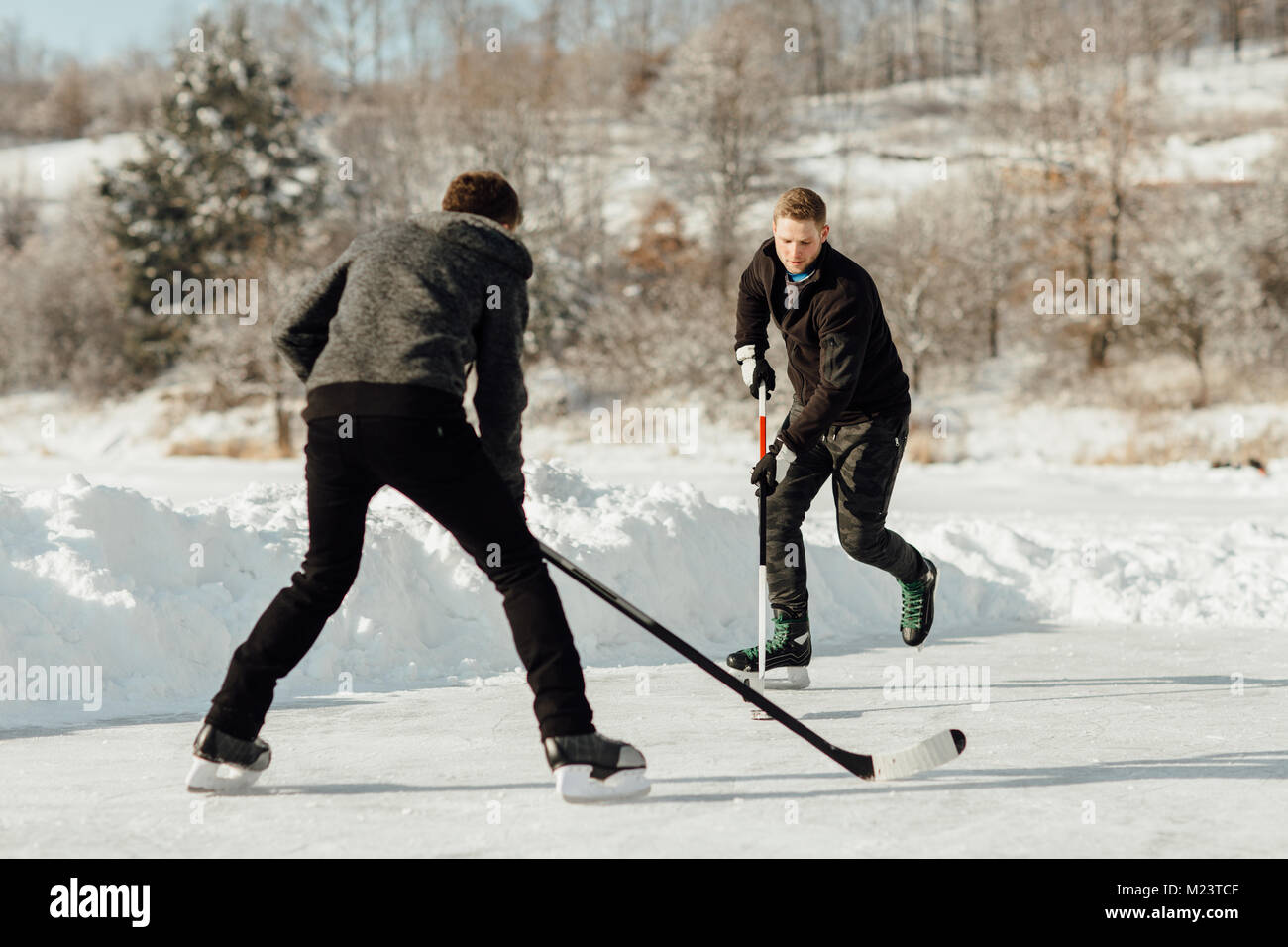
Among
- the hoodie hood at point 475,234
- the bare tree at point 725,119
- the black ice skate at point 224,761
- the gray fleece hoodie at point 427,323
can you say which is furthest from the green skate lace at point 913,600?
the bare tree at point 725,119

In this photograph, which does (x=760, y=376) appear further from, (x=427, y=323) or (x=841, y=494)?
(x=427, y=323)

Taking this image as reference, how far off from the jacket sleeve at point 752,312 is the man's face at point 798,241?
0.30 m

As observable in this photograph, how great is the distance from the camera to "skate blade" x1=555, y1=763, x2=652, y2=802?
11.0ft

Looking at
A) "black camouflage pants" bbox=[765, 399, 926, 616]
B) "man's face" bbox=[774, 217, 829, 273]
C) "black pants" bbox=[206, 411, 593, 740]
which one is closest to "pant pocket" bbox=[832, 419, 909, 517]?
"black camouflage pants" bbox=[765, 399, 926, 616]

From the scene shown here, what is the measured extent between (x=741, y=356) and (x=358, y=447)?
7.66ft

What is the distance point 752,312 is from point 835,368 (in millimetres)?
631

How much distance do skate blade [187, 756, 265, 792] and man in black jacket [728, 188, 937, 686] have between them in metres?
2.30

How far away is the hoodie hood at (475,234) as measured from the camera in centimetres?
335

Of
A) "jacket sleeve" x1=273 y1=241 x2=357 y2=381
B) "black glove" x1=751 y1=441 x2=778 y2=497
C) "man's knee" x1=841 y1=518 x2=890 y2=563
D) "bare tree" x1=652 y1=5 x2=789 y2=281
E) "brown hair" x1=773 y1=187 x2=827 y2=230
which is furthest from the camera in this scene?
"bare tree" x1=652 y1=5 x2=789 y2=281

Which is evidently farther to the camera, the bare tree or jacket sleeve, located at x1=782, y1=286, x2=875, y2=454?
the bare tree

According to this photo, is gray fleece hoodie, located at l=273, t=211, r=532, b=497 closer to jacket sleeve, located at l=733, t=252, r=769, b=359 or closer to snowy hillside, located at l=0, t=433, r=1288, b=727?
jacket sleeve, located at l=733, t=252, r=769, b=359

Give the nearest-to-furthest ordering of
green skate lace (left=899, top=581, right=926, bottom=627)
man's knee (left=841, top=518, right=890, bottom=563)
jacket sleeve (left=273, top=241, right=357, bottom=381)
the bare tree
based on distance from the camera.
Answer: jacket sleeve (left=273, top=241, right=357, bottom=381) < man's knee (left=841, top=518, right=890, bottom=563) < green skate lace (left=899, top=581, right=926, bottom=627) < the bare tree

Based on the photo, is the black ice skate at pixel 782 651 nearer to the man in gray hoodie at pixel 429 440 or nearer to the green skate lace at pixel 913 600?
the green skate lace at pixel 913 600

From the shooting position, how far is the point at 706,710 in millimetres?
4953
